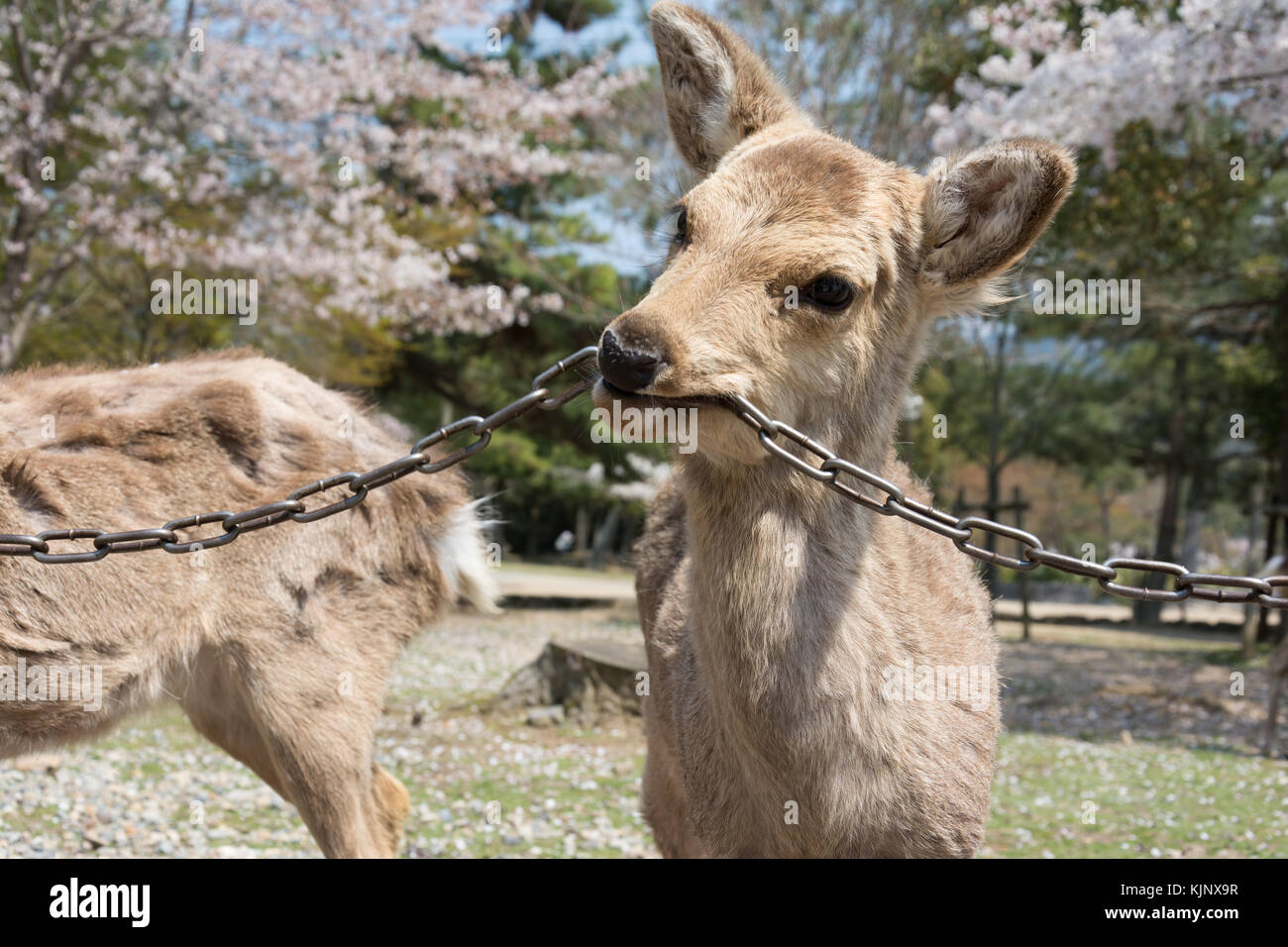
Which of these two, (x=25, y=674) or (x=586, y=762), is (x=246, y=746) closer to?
(x=25, y=674)

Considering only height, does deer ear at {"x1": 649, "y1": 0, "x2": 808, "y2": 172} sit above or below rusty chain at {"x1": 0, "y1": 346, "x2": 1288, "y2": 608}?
above

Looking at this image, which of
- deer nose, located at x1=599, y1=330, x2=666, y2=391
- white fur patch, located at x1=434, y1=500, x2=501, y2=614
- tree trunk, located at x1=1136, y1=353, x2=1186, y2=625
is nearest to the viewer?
deer nose, located at x1=599, y1=330, x2=666, y2=391

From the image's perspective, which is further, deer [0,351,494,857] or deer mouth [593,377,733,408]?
deer [0,351,494,857]

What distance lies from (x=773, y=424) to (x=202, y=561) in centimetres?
246

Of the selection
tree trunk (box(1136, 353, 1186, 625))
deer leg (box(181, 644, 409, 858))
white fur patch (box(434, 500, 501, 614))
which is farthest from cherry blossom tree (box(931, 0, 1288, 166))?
tree trunk (box(1136, 353, 1186, 625))

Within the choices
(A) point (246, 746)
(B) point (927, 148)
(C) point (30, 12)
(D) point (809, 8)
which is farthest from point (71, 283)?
(A) point (246, 746)

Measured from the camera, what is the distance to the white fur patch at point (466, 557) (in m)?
4.59

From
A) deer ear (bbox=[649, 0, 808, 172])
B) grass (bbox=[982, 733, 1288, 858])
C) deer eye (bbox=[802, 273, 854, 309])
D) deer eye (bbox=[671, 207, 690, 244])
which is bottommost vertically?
grass (bbox=[982, 733, 1288, 858])

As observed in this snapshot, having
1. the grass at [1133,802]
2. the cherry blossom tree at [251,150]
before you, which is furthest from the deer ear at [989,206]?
the cherry blossom tree at [251,150]

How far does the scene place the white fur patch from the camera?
15.1 ft

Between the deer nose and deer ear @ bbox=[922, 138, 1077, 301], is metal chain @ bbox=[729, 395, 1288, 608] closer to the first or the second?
the deer nose

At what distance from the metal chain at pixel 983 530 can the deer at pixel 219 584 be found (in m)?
2.31

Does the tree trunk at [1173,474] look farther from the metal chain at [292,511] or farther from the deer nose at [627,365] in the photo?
the deer nose at [627,365]

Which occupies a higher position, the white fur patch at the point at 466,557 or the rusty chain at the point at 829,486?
the rusty chain at the point at 829,486
